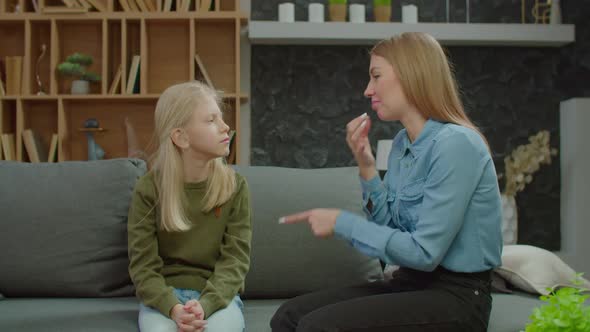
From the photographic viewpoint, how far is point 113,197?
79.4 inches

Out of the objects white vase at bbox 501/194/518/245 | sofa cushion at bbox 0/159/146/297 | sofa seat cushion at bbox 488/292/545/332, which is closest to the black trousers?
sofa seat cushion at bbox 488/292/545/332

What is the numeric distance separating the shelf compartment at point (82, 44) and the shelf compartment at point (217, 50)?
0.65m

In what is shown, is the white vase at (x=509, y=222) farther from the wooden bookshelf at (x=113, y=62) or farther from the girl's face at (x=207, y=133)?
the girl's face at (x=207, y=133)

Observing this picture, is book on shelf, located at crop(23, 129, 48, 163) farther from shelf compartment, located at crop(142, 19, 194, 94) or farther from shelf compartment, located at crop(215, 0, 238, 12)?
shelf compartment, located at crop(215, 0, 238, 12)

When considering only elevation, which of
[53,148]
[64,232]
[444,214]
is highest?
[53,148]

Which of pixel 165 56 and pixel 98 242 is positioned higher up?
pixel 165 56

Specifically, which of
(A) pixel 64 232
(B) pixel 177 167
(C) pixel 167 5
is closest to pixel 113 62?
(C) pixel 167 5

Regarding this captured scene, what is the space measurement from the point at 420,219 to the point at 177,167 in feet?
2.36

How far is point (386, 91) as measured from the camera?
167 cm

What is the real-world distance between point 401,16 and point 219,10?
1178 mm

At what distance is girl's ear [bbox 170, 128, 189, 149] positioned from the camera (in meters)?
1.91

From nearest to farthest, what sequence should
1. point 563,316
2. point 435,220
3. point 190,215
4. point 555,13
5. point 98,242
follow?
point 563,316
point 435,220
point 190,215
point 98,242
point 555,13

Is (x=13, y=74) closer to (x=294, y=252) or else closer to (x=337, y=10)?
(x=337, y=10)

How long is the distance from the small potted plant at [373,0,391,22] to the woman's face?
2.69 m
